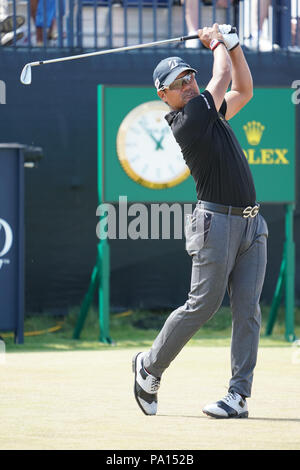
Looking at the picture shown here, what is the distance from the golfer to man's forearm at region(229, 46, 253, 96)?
5.7 inches

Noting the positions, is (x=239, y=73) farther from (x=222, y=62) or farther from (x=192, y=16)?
(x=192, y=16)

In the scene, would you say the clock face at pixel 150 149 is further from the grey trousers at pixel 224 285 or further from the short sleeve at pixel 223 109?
the grey trousers at pixel 224 285

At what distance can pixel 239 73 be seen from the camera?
519 cm

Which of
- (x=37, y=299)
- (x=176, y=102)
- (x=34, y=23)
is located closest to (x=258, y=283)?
(x=176, y=102)

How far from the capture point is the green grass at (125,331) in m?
8.85

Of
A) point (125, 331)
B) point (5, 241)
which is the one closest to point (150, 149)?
point (5, 241)

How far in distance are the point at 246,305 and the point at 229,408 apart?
0.49 metres

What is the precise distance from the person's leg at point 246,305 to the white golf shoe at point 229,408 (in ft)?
0.17

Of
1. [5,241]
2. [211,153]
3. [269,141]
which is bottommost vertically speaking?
[5,241]

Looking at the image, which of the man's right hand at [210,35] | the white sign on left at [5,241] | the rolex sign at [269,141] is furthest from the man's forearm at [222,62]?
the rolex sign at [269,141]

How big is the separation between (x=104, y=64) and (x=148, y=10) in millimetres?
1371

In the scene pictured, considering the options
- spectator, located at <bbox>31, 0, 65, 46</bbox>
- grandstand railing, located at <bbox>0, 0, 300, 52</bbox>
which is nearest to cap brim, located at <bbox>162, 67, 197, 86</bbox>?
grandstand railing, located at <bbox>0, 0, 300, 52</bbox>

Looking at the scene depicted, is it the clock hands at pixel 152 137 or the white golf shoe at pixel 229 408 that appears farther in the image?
the clock hands at pixel 152 137

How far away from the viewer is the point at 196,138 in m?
4.87
